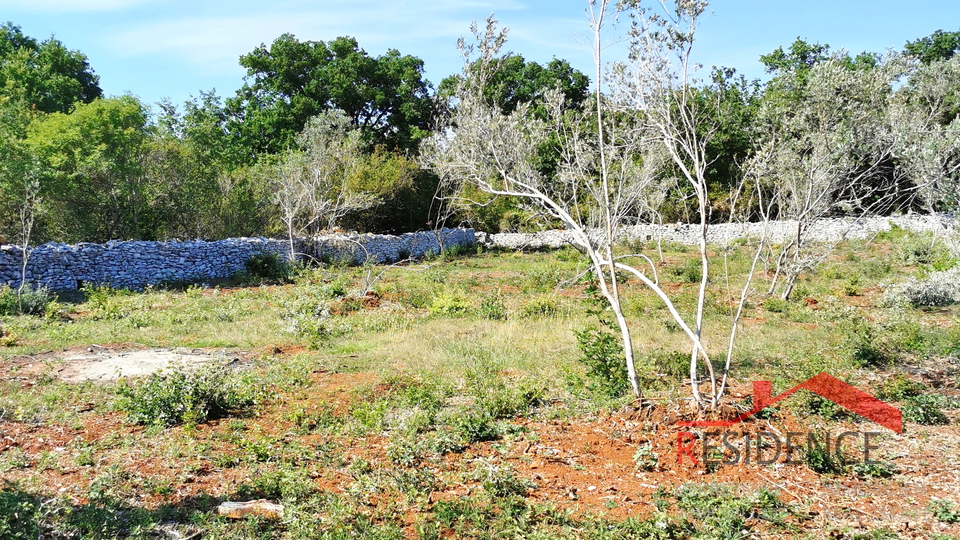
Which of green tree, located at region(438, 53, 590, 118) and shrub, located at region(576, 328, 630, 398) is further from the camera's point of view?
green tree, located at region(438, 53, 590, 118)

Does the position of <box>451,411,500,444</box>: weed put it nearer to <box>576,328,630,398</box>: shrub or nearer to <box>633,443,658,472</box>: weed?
<box>633,443,658,472</box>: weed

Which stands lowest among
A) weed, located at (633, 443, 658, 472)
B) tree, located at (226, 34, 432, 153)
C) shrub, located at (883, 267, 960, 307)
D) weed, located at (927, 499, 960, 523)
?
weed, located at (927, 499, 960, 523)

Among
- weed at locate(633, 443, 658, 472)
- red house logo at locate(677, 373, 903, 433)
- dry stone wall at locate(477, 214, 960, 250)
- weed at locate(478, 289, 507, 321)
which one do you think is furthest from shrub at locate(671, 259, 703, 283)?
weed at locate(633, 443, 658, 472)

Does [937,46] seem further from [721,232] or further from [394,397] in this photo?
[394,397]

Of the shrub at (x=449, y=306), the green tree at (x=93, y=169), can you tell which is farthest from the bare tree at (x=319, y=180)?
the shrub at (x=449, y=306)

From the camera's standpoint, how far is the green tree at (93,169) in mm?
18828

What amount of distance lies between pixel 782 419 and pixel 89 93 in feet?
153

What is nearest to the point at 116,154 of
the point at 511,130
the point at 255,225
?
the point at 255,225

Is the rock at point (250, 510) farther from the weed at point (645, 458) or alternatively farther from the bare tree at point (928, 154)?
the bare tree at point (928, 154)

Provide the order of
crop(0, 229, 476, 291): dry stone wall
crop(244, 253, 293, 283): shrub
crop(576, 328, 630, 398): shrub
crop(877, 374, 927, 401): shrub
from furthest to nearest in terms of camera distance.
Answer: crop(244, 253, 293, 283): shrub → crop(0, 229, 476, 291): dry stone wall → crop(576, 328, 630, 398): shrub → crop(877, 374, 927, 401): shrub

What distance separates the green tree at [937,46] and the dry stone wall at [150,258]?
41.6m

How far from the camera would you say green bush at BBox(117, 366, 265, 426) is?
23.9 feet

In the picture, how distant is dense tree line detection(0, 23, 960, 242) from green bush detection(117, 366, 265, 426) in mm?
5287

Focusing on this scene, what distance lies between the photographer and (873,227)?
28078 millimetres
